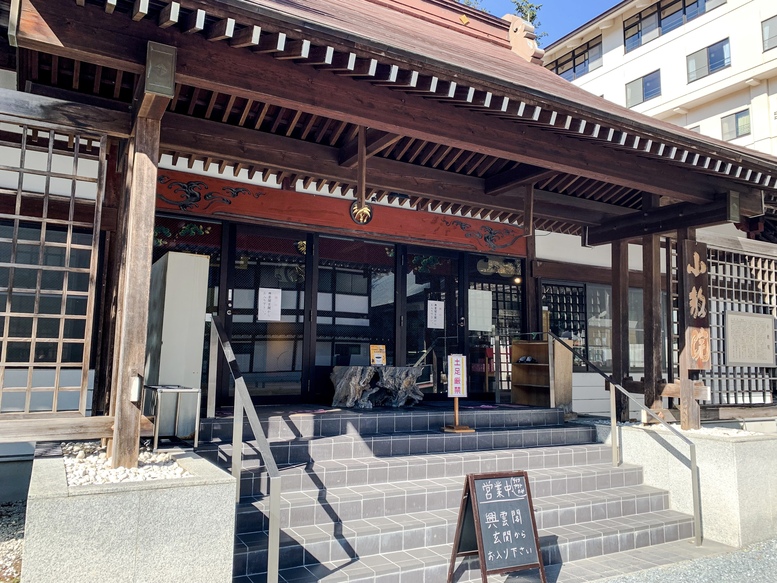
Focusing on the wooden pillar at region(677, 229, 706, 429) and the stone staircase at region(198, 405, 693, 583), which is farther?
the wooden pillar at region(677, 229, 706, 429)

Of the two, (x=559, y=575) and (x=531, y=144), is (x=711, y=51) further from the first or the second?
(x=559, y=575)

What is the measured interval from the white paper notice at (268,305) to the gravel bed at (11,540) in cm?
308

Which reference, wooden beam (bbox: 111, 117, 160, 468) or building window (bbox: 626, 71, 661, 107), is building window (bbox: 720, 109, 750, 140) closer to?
building window (bbox: 626, 71, 661, 107)

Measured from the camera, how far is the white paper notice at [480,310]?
27.5 feet

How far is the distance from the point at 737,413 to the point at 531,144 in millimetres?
4623

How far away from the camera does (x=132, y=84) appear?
13.9 ft

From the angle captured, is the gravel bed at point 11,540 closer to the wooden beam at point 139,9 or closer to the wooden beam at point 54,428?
the wooden beam at point 54,428

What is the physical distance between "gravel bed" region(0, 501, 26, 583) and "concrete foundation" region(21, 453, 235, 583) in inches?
31.4

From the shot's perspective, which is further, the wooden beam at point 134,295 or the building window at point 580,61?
the building window at point 580,61

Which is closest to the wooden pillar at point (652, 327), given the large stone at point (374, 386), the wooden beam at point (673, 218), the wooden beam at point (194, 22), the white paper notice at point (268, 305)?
the wooden beam at point (673, 218)

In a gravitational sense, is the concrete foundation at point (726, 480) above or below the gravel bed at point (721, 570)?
above

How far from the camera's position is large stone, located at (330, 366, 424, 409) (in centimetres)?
663

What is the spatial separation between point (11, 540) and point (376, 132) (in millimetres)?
4448

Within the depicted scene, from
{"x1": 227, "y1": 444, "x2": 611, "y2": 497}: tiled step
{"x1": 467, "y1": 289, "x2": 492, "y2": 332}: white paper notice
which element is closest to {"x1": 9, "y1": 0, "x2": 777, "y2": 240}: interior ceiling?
{"x1": 467, "y1": 289, "x2": 492, "y2": 332}: white paper notice
